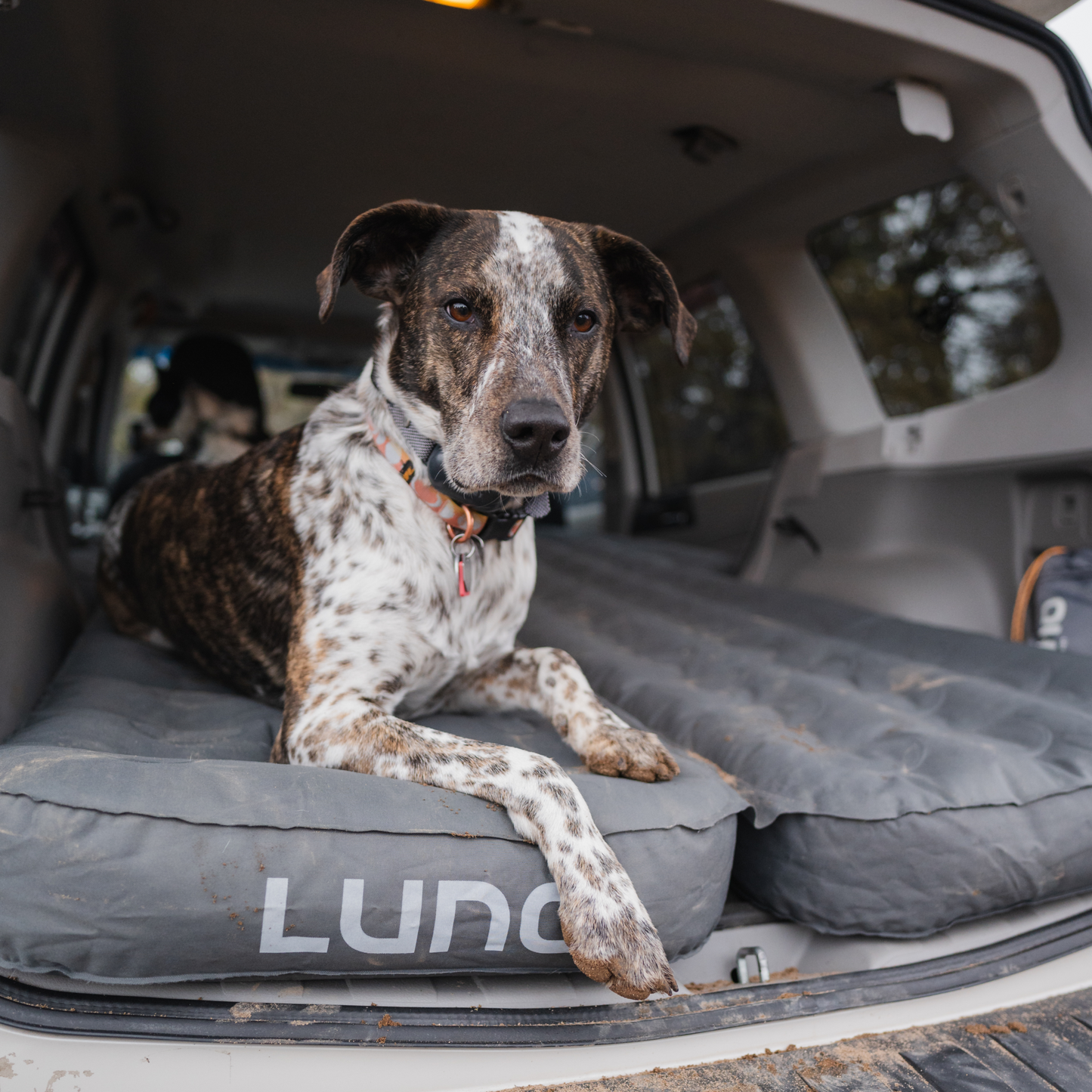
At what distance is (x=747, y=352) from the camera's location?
4.18m

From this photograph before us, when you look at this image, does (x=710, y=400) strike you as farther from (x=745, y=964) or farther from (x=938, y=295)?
(x=745, y=964)

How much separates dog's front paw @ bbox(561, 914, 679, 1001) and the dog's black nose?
0.75 meters

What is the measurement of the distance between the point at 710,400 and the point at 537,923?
3.82m

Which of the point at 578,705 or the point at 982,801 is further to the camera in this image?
the point at 578,705

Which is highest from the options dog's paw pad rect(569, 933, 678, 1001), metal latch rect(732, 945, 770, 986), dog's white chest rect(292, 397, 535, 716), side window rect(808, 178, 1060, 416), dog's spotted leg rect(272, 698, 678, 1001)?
side window rect(808, 178, 1060, 416)

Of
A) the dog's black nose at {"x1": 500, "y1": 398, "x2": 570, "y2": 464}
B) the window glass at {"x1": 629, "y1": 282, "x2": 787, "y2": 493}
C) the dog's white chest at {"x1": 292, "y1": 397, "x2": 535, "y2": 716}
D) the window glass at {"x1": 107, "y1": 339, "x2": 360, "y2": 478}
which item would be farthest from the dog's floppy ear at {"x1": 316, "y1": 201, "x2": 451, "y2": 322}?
the window glass at {"x1": 107, "y1": 339, "x2": 360, "y2": 478}

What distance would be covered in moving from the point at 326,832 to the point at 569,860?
0.34 metres

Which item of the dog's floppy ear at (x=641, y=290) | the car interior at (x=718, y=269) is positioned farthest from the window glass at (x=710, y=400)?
the dog's floppy ear at (x=641, y=290)

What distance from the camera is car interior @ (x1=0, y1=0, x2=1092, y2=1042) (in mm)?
1641

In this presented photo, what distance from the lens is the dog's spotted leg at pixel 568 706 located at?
145cm

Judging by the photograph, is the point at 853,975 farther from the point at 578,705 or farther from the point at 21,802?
the point at 21,802

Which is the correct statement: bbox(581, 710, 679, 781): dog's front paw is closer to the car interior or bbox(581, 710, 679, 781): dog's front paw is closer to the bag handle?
the car interior

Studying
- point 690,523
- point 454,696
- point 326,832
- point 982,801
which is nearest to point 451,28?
point 454,696

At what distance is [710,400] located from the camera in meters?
4.65
